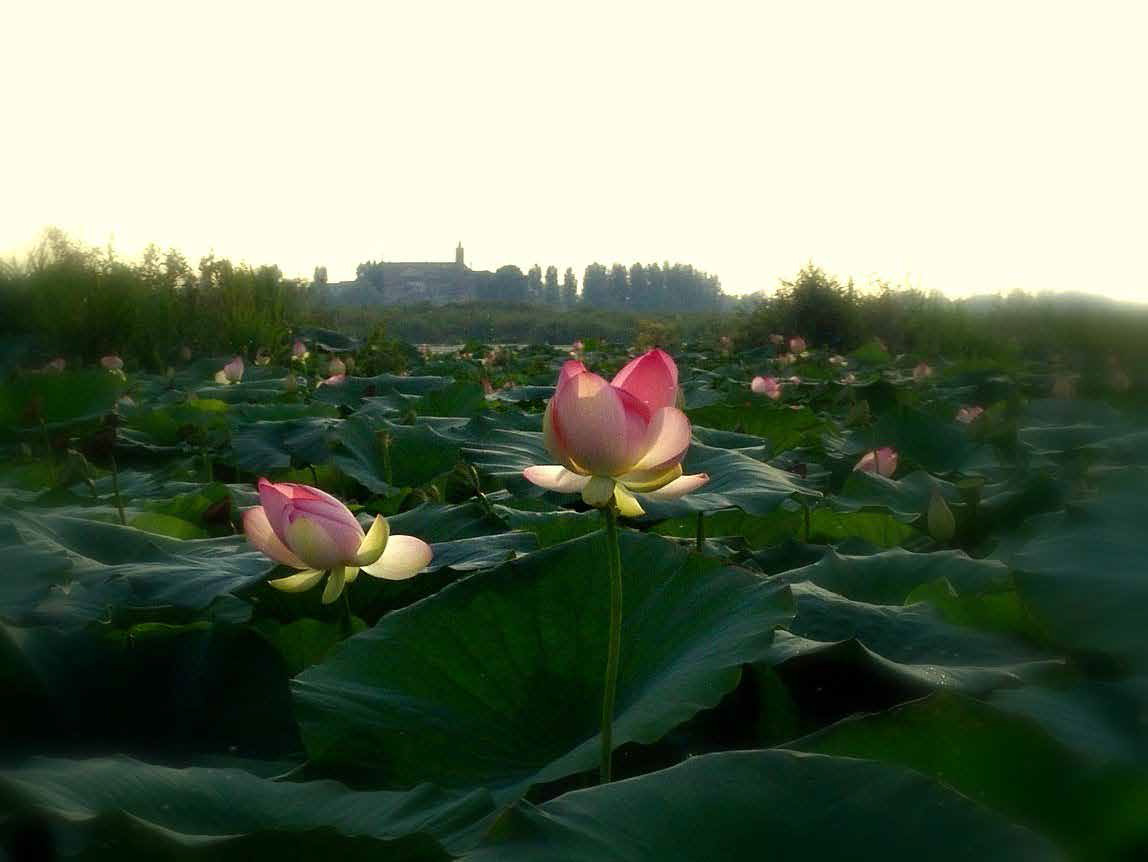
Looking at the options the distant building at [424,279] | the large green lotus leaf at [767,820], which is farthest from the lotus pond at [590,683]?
the distant building at [424,279]

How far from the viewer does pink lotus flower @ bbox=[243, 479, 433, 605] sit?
84cm

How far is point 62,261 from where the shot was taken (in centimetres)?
649

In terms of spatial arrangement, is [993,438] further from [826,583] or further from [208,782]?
[208,782]

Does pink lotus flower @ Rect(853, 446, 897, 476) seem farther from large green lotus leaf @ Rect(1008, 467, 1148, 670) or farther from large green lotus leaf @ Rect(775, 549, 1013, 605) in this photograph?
large green lotus leaf @ Rect(1008, 467, 1148, 670)

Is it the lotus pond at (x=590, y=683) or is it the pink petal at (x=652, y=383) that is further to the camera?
the pink petal at (x=652, y=383)

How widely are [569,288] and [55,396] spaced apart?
72854 millimetres

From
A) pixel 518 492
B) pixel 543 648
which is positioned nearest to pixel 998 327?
pixel 518 492

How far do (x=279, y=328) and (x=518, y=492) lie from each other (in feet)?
18.1

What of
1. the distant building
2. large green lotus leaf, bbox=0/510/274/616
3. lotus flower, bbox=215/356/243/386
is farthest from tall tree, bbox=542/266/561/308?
large green lotus leaf, bbox=0/510/274/616

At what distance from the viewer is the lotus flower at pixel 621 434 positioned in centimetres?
72

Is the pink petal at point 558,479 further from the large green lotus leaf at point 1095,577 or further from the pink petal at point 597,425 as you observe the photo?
the large green lotus leaf at point 1095,577

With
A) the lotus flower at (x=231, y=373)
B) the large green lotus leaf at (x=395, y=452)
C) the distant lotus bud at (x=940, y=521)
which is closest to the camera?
the distant lotus bud at (x=940, y=521)

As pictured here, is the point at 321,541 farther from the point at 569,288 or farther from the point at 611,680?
the point at 569,288

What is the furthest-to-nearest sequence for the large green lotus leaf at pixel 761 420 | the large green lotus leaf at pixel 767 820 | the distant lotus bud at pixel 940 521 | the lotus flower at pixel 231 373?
1. the lotus flower at pixel 231 373
2. the large green lotus leaf at pixel 761 420
3. the distant lotus bud at pixel 940 521
4. the large green lotus leaf at pixel 767 820
